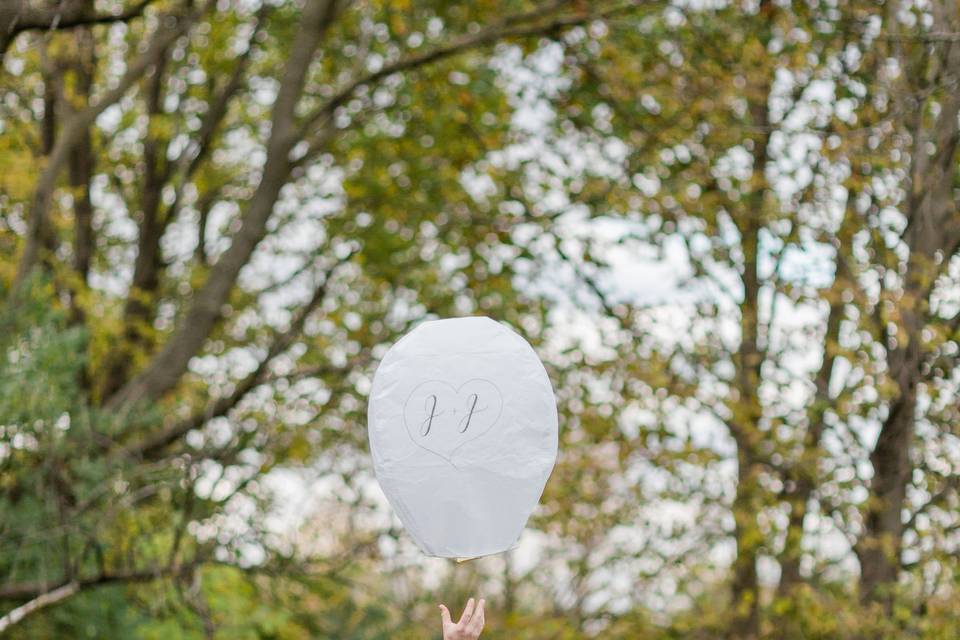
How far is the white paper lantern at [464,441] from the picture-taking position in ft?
8.20

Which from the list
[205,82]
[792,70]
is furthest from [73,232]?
[792,70]

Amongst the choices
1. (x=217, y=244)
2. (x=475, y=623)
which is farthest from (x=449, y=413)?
(x=217, y=244)

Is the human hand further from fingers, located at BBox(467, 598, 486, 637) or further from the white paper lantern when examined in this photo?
the white paper lantern

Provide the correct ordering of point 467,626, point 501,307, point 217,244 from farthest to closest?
point 217,244, point 501,307, point 467,626

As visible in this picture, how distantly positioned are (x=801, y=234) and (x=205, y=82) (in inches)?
214

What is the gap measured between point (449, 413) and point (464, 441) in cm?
8

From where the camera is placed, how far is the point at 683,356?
6.26m

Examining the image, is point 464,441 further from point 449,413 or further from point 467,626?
point 467,626

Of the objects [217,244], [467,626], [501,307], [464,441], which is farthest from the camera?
[217,244]

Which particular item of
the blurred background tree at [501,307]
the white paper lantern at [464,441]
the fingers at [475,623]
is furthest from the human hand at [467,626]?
the blurred background tree at [501,307]

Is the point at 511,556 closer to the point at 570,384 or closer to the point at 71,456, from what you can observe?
the point at 570,384

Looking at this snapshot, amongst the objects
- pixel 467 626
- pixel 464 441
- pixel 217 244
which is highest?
pixel 217 244

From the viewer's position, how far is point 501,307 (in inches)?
261

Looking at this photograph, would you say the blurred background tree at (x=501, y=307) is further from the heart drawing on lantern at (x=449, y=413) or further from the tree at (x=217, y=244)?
the heart drawing on lantern at (x=449, y=413)
